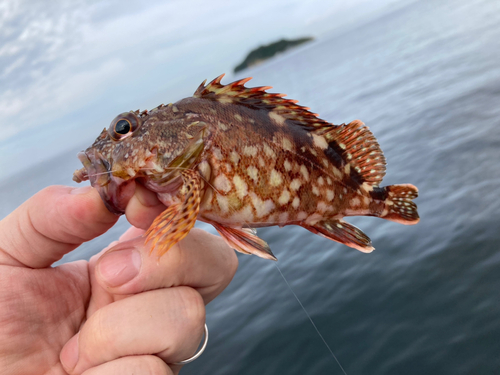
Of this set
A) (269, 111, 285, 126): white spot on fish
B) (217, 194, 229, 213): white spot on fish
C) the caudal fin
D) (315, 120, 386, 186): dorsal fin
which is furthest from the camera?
the caudal fin

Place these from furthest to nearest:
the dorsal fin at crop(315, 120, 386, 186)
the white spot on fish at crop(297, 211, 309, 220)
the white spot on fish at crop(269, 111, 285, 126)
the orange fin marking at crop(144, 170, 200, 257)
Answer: the dorsal fin at crop(315, 120, 386, 186), the white spot on fish at crop(269, 111, 285, 126), the white spot on fish at crop(297, 211, 309, 220), the orange fin marking at crop(144, 170, 200, 257)

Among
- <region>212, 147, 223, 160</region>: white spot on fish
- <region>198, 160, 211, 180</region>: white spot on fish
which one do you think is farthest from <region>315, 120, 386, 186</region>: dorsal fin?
<region>198, 160, 211, 180</region>: white spot on fish

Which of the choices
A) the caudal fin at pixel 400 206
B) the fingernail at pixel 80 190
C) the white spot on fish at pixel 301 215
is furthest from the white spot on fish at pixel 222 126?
the caudal fin at pixel 400 206

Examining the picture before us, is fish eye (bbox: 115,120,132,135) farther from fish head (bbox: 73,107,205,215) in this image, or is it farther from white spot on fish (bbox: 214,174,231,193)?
Answer: white spot on fish (bbox: 214,174,231,193)

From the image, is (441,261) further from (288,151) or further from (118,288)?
(118,288)

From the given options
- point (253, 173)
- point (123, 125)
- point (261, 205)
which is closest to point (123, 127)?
point (123, 125)

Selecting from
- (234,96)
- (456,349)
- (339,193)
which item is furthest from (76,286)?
(456,349)

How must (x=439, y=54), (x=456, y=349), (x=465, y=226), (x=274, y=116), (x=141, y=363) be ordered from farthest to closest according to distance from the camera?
(x=439, y=54) → (x=465, y=226) → (x=456, y=349) → (x=274, y=116) → (x=141, y=363)
